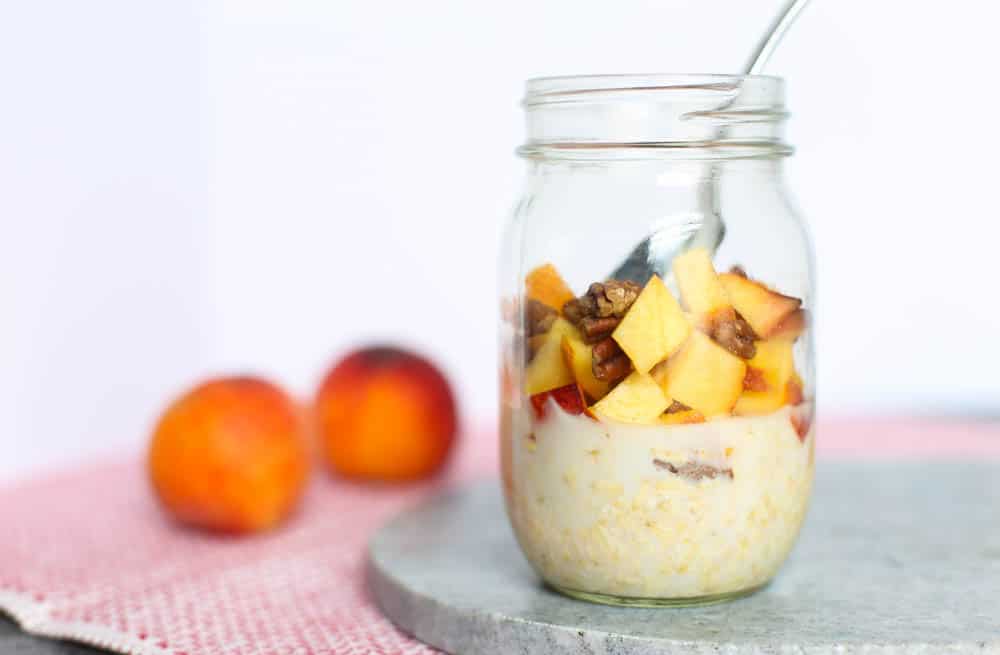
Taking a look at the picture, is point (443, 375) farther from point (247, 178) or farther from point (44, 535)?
point (247, 178)

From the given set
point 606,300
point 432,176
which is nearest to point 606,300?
point 606,300

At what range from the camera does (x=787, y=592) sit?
0.90 m

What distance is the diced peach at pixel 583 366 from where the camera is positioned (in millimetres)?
844

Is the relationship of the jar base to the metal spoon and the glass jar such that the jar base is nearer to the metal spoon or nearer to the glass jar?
the glass jar

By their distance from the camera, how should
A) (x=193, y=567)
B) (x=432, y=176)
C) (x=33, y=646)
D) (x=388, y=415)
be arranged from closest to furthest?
(x=33, y=646) < (x=193, y=567) < (x=388, y=415) < (x=432, y=176)

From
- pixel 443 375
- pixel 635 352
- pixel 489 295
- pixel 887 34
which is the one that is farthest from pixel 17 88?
pixel 887 34

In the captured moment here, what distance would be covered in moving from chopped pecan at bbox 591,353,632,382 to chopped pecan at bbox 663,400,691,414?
0.04 meters

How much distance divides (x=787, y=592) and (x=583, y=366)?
0.75 ft

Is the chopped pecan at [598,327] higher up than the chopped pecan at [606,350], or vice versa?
the chopped pecan at [598,327]

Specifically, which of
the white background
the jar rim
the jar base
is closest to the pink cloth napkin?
the jar base

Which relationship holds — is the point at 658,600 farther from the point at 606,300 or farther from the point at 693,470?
the point at 606,300

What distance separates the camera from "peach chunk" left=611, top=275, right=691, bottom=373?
822 mm

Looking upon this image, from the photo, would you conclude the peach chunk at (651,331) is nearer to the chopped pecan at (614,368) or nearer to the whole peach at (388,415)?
the chopped pecan at (614,368)

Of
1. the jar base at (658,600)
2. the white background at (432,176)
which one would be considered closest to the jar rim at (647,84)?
the jar base at (658,600)
